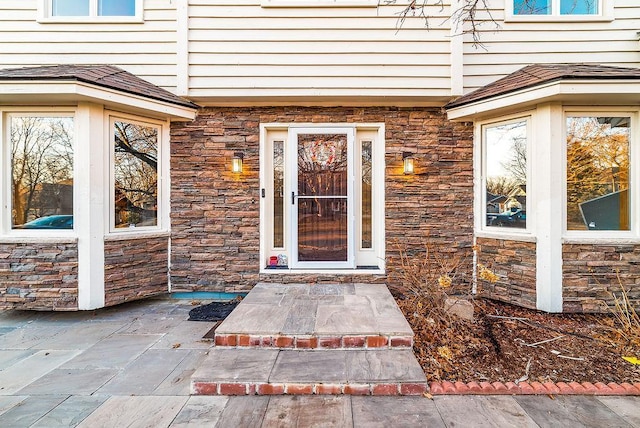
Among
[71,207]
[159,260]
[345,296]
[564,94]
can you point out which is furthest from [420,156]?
[71,207]

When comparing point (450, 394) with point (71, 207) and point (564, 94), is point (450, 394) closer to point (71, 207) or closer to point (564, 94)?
point (564, 94)

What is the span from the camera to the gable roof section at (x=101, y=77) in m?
3.51

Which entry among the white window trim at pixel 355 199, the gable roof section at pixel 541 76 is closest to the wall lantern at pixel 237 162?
the white window trim at pixel 355 199

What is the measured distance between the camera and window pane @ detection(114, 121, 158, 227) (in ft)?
13.6

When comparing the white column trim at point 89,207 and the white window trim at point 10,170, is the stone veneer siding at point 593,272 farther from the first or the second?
the white window trim at point 10,170

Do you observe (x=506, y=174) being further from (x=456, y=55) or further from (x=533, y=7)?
(x=533, y=7)

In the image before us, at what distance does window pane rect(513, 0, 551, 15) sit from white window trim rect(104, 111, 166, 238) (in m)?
5.15

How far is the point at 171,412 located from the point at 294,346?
3.36ft

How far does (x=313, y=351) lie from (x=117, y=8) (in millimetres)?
5265

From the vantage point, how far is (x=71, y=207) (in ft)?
12.9

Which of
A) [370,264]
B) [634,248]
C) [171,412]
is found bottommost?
[171,412]

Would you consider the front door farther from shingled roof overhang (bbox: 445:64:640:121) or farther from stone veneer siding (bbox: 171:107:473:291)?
shingled roof overhang (bbox: 445:64:640:121)

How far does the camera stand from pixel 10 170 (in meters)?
3.93

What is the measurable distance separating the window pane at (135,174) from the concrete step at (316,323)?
77.4 inches
